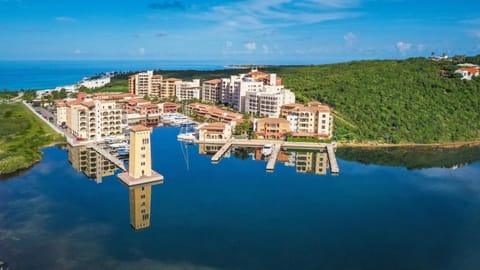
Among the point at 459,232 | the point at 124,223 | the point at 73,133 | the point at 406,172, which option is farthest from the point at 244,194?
the point at 73,133

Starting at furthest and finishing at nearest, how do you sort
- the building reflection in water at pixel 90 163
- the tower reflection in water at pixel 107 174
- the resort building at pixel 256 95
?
the resort building at pixel 256 95, the building reflection in water at pixel 90 163, the tower reflection in water at pixel 107 174

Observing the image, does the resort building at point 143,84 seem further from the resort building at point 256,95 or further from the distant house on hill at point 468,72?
the distant house on hill at point 468,72

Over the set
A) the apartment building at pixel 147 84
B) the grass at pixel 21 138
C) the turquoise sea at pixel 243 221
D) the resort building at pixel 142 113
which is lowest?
the turquoise sea at pixel 243 221

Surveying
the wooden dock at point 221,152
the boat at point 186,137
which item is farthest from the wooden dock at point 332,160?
the boat at point 186,137

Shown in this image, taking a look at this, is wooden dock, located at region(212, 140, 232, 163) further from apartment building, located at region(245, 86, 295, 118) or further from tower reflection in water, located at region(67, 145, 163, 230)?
apartment building, located at region(245, 86, 295, 118)

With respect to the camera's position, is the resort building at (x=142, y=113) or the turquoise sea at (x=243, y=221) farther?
the resort building at (x=142, y=113)

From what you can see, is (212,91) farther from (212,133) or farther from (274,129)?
(274,129)

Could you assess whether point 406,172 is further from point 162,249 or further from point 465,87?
point 465,87

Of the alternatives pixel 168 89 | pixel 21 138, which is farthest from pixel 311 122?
pixel 168 89
